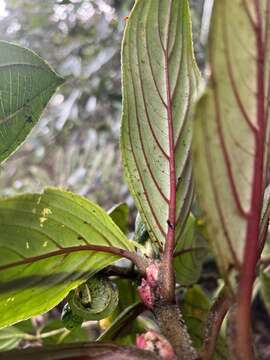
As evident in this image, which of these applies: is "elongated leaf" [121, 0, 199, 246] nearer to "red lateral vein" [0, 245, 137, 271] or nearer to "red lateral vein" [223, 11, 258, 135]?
"red lateral vein" [0, 245, 137, 271]

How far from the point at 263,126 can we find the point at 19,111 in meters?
0.26

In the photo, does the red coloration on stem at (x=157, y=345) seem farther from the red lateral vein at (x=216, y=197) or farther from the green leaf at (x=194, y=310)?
the green leaf at (x=194, y=310)

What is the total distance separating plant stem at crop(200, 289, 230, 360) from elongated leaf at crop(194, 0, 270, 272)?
3.4 inches

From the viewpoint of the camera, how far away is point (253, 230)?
13.8 inches

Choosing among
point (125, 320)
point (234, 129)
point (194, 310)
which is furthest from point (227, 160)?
point (194, 310)

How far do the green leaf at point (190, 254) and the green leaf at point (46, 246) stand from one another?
0.17 metres

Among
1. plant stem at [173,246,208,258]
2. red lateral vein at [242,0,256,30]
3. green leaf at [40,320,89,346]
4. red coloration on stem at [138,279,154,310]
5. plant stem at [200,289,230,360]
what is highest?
red lateral vein at [242,0,256,30]

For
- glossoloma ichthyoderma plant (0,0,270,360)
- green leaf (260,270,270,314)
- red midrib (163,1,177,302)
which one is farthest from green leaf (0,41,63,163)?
green leaf (260,270,270,314)

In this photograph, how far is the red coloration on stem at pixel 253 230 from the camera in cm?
34

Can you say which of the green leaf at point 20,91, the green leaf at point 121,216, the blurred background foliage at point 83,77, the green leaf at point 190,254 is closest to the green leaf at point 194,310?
the green leaf at point 190,254

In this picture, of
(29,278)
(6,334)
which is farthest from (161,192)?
(6,334)

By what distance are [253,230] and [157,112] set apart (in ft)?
0.66

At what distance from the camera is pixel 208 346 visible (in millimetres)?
410

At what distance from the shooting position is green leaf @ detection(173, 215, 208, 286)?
657 millimetres
